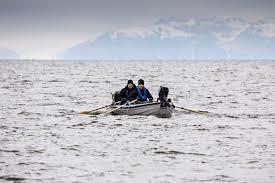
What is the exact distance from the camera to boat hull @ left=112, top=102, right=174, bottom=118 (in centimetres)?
2452

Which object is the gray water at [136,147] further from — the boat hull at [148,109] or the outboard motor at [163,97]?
the outboard motor at [163,97]

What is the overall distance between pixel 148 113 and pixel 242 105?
924 cm

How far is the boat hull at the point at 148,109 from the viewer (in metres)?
24.5

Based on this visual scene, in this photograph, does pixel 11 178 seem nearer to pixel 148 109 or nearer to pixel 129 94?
pixel 148 109

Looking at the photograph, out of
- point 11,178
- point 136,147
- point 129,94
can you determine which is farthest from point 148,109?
point 11,178

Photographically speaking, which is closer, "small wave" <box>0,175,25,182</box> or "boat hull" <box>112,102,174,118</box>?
"small wave" <box>0,175,25,182</box>

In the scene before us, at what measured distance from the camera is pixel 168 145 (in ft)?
58.5

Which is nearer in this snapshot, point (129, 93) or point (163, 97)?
point (163, 97)

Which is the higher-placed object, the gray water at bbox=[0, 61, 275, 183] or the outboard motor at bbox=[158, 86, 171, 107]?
the outboard motor at bbox=[158, 86, 171, 107]

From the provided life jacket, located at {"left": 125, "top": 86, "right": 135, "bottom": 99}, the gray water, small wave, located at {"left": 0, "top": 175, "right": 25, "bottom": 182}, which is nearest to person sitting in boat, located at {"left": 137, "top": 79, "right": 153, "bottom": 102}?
life jacket, located at {"left": 125, "top": 86, "right": 135, "bottom": 99}

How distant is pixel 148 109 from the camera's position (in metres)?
24.8

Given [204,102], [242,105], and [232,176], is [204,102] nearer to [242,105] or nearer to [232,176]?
[242,105]

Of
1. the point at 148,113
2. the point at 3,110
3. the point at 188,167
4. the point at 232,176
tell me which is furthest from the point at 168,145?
the point at 3,110

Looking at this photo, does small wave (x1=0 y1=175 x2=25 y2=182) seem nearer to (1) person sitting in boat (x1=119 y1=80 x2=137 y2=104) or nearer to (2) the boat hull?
(2) the boat hull
